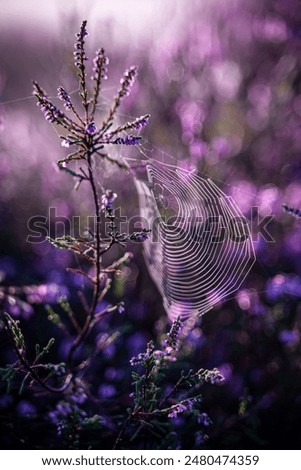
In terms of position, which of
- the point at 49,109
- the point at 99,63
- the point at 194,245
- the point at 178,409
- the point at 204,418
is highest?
the point at 99,63

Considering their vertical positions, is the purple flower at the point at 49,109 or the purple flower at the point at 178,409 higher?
the purple flower at the point at 49,109

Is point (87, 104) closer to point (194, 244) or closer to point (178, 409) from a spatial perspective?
point (178, 409)

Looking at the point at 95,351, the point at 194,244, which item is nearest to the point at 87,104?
the point at 95,351

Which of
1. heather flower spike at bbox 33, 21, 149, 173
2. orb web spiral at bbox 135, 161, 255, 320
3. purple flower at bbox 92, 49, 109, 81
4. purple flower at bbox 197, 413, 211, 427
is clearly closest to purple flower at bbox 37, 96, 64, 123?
heather flower spike at bbox 33, 21, 149, 173

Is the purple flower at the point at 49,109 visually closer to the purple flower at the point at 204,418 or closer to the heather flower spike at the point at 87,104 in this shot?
the heather flower spike at the point at 87,104

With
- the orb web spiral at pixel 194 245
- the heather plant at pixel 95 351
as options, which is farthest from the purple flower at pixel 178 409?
the orb web spiral at pixel 194 245

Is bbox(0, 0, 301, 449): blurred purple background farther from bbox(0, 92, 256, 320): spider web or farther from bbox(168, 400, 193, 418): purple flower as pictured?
bbox(168, 400, 193, 418): purple flower
